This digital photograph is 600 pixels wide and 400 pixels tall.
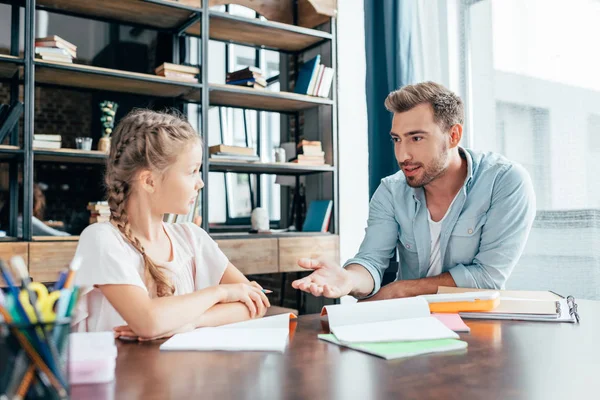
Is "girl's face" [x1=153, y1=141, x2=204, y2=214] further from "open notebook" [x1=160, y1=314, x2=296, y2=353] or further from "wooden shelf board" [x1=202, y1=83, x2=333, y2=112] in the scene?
"wooden shelf board" [x1=202, y1=83, x2=333, y2=112]

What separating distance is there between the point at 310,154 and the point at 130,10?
131 cm

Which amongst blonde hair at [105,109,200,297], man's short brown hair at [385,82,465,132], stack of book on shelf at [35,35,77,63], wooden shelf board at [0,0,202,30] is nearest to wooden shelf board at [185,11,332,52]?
wooden shelf board at [0,0,202,30]

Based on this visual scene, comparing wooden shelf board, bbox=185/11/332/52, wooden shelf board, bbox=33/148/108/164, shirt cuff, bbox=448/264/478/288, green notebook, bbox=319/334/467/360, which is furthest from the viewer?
wooden shelf board, bbox=185/11/332/52

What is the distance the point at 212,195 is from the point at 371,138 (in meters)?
1.09

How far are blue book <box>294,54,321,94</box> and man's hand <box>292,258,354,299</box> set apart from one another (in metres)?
2.01

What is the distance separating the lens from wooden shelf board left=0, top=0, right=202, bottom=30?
2994mm

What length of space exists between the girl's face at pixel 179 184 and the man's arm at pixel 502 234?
0.85 metres

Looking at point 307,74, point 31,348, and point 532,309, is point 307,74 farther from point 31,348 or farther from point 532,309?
point 31,348

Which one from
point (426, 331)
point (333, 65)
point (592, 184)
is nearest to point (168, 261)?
point (426, 331)

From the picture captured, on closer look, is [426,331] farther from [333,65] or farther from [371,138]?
[333,65]

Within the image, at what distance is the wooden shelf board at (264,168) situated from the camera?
315 centimetres

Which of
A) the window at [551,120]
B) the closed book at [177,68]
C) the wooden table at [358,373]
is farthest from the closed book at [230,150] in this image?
the wooden table at [358,373]

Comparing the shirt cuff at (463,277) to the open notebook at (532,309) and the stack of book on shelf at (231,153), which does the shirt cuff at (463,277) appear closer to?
the open notebook at (532,309)

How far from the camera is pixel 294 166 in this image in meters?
3.34
